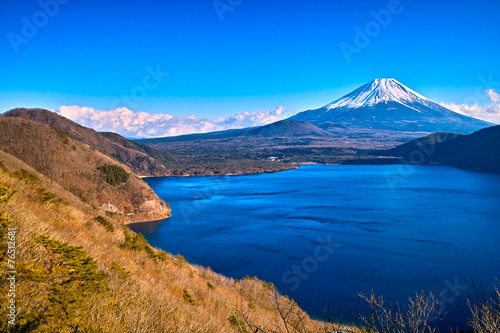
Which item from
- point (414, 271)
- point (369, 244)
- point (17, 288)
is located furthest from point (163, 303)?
point (369, 244)

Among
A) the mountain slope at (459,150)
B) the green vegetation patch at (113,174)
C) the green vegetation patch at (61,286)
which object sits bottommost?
the mountain slope at (459,150)

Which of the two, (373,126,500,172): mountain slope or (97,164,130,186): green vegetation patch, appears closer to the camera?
(97,164,130,186): green vegetation patch

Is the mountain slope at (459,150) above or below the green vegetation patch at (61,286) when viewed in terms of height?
below

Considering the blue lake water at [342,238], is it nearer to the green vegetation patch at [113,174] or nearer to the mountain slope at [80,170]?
the mountain slope at [80,170]

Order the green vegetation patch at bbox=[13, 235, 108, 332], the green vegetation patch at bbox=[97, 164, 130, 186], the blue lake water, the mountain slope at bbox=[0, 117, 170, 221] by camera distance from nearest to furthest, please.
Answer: the green vegetation patch at bbox=[13, 235, 108, 332]
the blue lake water
the mountain slope at bbox=[0, 117, 170, 221]
the green vegetation patch at bbox=[97, 164, 130, 186]

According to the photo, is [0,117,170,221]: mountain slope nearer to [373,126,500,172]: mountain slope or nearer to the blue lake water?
the blue lake water

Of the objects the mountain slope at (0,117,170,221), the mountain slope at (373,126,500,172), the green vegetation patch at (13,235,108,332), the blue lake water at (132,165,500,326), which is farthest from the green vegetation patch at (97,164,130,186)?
the mountain slope at (373,126,500,172)

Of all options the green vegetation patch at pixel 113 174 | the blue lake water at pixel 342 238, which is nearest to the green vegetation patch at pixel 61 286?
the blue lake water at pixel 342 238

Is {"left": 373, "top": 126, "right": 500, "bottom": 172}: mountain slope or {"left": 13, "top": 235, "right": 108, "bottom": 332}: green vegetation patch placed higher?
{"left": 13, "top": 235, "right": 108, "bottom": 332}: green vegetation patch
